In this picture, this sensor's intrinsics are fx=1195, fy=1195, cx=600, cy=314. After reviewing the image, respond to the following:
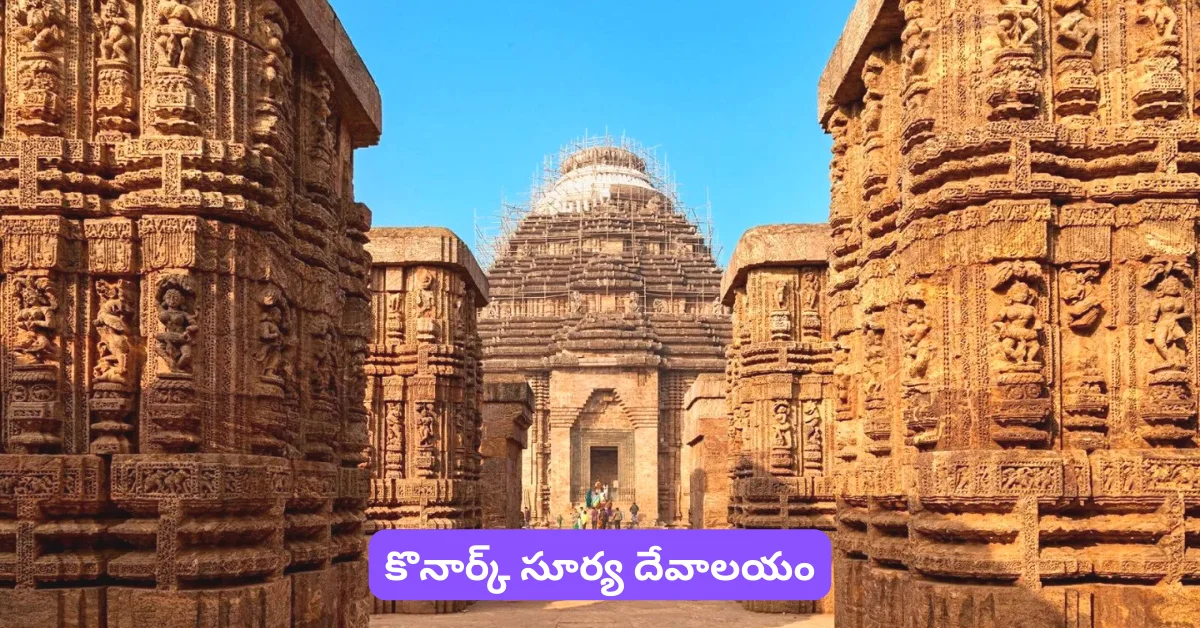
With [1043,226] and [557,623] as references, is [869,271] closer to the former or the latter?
[1043,226]

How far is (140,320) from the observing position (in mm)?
6816

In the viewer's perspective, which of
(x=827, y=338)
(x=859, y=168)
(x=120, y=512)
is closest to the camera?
(x=120, y=512)

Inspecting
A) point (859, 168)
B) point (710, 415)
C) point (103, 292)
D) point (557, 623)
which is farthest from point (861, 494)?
point (710, 415)

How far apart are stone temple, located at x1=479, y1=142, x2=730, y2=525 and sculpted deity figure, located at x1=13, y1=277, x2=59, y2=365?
29108 millimetres

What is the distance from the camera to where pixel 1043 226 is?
6.96 m

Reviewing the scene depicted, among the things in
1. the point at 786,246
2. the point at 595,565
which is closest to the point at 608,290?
the point at 786,246

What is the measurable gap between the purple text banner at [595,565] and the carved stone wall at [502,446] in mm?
10564

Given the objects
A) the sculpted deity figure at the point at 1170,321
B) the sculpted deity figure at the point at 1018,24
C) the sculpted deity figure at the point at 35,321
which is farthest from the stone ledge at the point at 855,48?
the sculpted deity figure at the point at 35,321

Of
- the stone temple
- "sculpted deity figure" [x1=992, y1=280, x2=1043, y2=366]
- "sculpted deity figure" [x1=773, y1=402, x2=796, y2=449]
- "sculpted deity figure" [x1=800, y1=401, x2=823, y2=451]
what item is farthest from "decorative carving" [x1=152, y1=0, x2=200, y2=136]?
the stone temple

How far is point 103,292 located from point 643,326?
3242cm

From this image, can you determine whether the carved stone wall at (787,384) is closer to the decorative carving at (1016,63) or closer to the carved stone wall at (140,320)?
the decorative carving at (1016,63)

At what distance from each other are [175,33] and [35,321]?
1.81 metres

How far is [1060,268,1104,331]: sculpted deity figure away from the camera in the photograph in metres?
6.98

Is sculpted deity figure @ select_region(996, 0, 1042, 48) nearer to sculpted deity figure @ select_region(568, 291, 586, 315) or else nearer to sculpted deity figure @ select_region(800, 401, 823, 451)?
sculpted deity figure @ select_region(800, 401, 823, 451)
